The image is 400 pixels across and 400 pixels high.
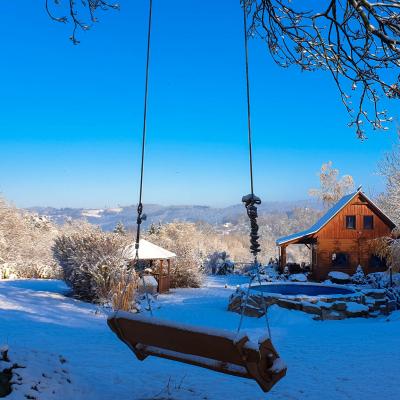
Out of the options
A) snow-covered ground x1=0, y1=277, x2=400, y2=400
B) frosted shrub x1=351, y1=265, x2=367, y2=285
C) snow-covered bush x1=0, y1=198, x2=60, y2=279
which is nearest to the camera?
snow-covered ground x1=0, y1=277, x2=400, y2=400

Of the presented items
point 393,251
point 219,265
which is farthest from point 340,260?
point 219,265

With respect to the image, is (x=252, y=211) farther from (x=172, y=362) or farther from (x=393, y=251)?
(x=393, y=251)

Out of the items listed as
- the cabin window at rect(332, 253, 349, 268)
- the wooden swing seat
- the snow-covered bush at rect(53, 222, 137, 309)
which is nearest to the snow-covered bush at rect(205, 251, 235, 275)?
the cabin window at rect(332, 253, 349, 268)

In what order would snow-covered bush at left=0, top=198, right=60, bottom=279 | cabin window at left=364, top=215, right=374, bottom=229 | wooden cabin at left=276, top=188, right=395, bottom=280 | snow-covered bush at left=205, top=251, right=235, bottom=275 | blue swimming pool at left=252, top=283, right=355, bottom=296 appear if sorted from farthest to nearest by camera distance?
snow-covered bush at left=205, top=251, right=235, bottom=275 < snow-covered bush at left=0, top=198, right=60, bottom=279 < cabin window at left=364, top=215, right=374, bottom=229 < wooden cabin at left=276, top=188, right=395, bottom=280 < blue swimming pool at left=252, top=283, right=355, bottom=296

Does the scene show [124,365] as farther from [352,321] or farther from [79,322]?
[352,321]

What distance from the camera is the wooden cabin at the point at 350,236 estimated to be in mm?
25812

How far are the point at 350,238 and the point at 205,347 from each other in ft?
78.1

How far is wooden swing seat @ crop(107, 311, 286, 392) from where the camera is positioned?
3.67 metres

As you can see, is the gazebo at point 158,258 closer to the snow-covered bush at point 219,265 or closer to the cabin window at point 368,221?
the snow-covered bush at point 219,265

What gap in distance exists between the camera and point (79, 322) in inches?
435

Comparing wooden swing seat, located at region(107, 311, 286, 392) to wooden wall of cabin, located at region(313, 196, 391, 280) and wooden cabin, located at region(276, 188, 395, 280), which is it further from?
wooden wall of cabin, located at region(313, 196, 391, 280)

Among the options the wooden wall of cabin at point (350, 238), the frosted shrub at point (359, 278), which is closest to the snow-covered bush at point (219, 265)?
the wooden wall of cabin at point (350, 238)

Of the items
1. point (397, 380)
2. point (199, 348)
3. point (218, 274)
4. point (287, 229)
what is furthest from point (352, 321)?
point (287, 229)

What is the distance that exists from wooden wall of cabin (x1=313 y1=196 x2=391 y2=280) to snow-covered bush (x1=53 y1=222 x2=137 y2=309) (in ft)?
45.7
